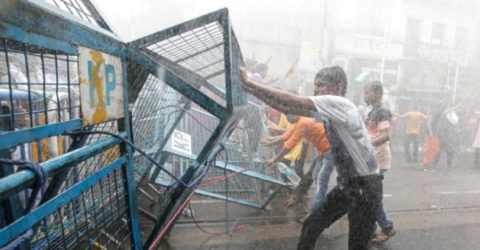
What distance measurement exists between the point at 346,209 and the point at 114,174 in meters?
1.72

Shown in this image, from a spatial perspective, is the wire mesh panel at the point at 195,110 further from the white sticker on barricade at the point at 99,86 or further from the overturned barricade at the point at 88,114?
the white sticker on barricade at the point at 99,86

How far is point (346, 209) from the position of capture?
244 cm

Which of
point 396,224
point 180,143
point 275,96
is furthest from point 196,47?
point 396,224

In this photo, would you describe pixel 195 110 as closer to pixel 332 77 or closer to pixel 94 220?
pixel 332 77

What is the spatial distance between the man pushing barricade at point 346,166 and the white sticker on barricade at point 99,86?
0.97 metres

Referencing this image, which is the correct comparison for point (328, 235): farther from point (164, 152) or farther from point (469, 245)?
point (164, 152)

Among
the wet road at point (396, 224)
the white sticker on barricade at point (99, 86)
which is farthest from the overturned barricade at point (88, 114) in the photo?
the wet road at point (396, 224)

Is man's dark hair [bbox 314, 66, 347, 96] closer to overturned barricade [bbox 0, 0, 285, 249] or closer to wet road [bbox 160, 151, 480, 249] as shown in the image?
overturned barricade [bbox 0, 0, 285, 249]

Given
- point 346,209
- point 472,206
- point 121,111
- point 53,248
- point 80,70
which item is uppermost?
point 80,70

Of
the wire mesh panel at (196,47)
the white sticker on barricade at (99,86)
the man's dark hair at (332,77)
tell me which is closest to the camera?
the white sticker on barricade at (99,86)

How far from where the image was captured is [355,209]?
7.57ft

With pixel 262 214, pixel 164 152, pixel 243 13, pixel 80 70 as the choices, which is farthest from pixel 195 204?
pixel 243 13

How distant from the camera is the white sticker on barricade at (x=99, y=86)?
1.24 metres

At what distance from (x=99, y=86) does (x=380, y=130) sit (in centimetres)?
304
